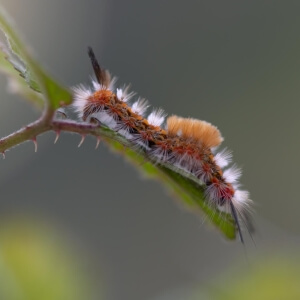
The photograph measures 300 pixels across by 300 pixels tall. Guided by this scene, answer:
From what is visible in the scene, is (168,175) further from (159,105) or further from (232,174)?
(159,105)

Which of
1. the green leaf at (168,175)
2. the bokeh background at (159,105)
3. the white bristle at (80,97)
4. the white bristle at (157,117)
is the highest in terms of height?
the bokeh background at (159,105)

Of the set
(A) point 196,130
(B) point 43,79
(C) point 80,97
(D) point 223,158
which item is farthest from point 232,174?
(B) point 43,79

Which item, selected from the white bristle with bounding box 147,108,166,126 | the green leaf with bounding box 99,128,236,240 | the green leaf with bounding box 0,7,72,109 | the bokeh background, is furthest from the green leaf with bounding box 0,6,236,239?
the bokeh background

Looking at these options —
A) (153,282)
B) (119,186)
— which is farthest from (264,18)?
(153,282)

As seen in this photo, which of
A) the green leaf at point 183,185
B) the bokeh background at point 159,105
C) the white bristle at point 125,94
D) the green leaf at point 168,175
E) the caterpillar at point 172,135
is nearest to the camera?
the green leaf at point 168,175

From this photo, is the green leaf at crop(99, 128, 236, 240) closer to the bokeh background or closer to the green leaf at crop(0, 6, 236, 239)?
the green leaf at crop(0, 6, 236, 239)

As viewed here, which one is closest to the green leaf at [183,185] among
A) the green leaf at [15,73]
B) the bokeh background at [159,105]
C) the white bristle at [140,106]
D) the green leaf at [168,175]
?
the green leaf at [168,175]

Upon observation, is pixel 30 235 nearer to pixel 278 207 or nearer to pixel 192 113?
pixel 278 207

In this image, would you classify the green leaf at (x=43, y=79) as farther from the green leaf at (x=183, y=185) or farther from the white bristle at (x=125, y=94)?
the white bristle at (x=125, y=94)
